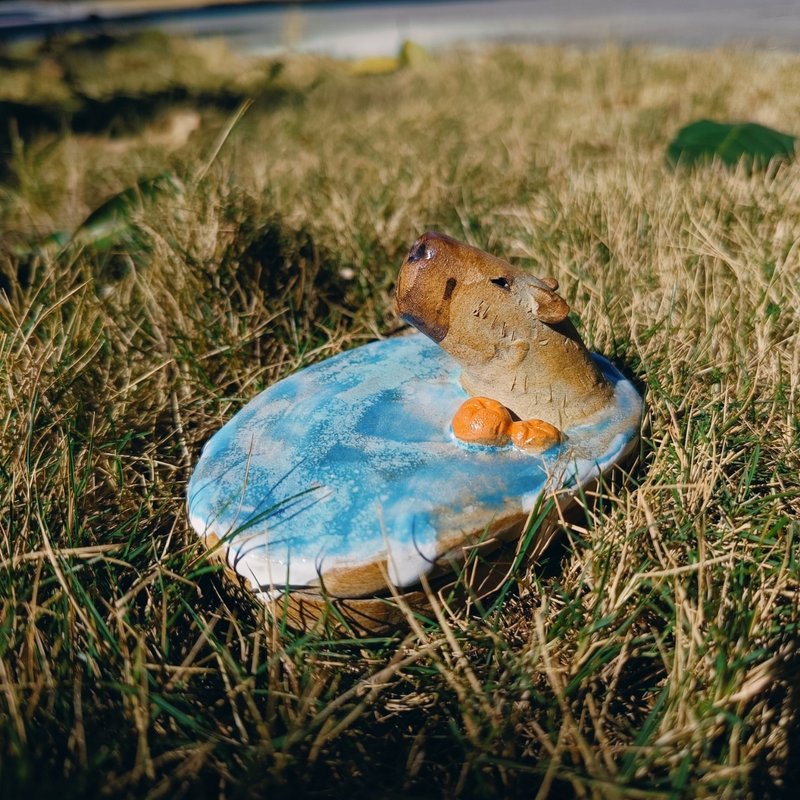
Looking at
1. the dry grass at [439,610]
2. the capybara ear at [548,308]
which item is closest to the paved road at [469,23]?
the dry grass at [439,610]

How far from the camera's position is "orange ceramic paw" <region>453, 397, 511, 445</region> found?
55.2 inches

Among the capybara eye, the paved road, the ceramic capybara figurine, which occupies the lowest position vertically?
the ceramic capybara figurine

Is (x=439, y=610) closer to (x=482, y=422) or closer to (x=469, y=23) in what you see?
(x=482, y=422)

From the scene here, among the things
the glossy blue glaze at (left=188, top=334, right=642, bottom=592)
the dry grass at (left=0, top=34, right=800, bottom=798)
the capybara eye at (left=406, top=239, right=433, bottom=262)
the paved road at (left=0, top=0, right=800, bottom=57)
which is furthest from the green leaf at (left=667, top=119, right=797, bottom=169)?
the paved road at (left=0, top=0, right=800, bottom=57)

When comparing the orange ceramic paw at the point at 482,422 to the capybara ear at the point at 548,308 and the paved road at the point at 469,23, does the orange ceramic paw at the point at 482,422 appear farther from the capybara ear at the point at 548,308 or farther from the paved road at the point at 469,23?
the paved road at the point at 469,23

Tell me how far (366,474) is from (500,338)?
1.20 ft

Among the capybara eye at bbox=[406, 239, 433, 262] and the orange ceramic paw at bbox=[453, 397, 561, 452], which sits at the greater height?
the capybara eye at bbox=[406, 239, 433, 262]

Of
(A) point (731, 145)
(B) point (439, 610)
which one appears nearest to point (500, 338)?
(B) point (439, 610)

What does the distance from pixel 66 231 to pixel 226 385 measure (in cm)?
133

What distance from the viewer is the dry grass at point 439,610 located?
1115 mm

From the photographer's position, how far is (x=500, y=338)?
146 centimetres

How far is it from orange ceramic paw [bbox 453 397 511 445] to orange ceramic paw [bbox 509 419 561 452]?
0.06 ft

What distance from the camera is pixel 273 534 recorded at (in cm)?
131

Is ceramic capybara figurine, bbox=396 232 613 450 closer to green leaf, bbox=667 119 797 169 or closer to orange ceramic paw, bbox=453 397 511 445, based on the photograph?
orange ceramic paw, bbox=453 397 511 445
